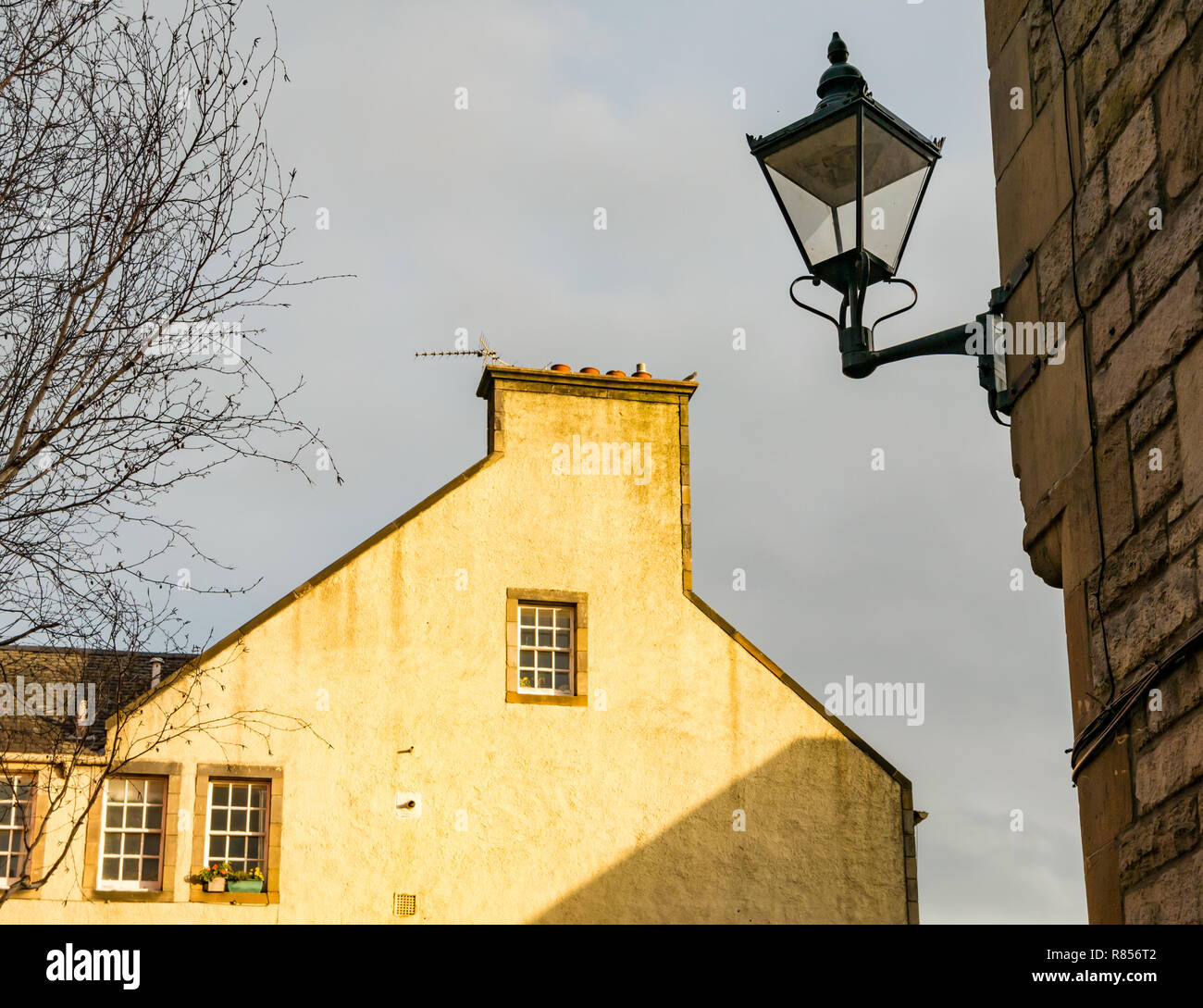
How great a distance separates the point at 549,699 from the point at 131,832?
16.1 ft

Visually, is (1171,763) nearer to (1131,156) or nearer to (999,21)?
(1131,156)

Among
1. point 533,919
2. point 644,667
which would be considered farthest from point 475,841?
point 644,667

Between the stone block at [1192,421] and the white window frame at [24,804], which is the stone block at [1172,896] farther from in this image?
the white window frame at [24,804]

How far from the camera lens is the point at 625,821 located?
776 inches

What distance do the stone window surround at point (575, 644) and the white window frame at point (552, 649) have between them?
36mm

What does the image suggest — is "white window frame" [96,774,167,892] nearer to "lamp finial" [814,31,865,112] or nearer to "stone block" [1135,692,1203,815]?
"lamp finial" [814,31,865,112]

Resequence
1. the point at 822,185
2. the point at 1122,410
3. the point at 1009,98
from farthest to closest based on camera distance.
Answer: the point at 1009,98 → the point at 822,185 → the point at 1122,410

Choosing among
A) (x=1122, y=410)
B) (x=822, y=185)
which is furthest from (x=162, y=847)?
(x=1122, y=410)

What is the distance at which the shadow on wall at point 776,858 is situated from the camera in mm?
19422

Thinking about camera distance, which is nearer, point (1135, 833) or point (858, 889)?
point (1135, 833)

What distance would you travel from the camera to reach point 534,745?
19.8 m
